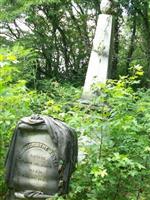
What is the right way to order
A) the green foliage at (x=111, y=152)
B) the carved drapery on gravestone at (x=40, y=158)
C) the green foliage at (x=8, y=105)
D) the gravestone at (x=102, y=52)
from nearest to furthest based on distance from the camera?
1. the carved drapery on gravestone at (x=40, y=158)
2. the green foliage at (x=111, y=152)
3. the green foliage at (x=8, y=105)
4. the gravestone at (x=102, y=52)

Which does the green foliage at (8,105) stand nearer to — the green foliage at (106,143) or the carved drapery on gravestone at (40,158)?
the green foliage at (106,143)

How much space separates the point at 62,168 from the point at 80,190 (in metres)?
0.35

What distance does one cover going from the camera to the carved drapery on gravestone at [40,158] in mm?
3918

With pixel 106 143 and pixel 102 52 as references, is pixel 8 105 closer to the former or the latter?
pixel 106 143

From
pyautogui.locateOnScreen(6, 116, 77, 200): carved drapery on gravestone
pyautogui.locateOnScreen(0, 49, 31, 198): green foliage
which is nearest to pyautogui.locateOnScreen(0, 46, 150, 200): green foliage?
pyautogui.locateOnScreen(0, 49, 31, 198): green foliage

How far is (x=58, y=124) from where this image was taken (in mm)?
3969

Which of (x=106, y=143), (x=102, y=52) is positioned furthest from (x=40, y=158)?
(x=102, y=52)

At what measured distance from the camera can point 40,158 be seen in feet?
13.1

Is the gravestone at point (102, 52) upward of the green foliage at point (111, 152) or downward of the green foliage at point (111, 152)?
upward

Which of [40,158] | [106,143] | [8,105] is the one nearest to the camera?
[40,158]

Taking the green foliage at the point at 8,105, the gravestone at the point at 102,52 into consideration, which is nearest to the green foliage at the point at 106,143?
the green foliage at the point at 8,105

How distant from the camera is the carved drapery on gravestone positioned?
3.92 meters

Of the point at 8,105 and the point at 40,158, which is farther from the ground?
the point at 8,105

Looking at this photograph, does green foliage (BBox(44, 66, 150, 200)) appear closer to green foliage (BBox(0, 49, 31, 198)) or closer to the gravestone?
green foliage (BBox(0, 49, 31, 198))
